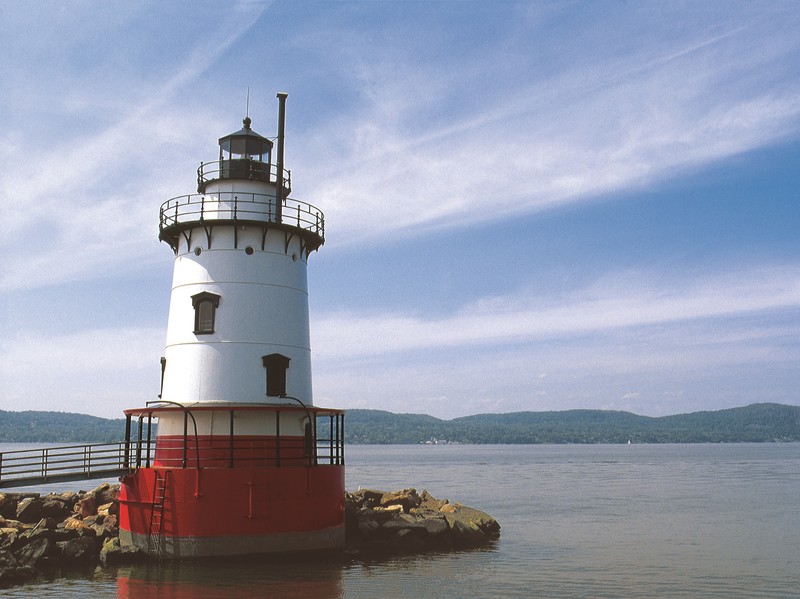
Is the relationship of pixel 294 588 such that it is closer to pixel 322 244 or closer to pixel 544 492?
pixel 322 244

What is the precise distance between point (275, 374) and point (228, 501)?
14.1 ft

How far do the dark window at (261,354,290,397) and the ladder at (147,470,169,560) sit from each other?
4005mm

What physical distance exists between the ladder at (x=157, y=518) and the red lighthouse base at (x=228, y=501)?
0.03 m

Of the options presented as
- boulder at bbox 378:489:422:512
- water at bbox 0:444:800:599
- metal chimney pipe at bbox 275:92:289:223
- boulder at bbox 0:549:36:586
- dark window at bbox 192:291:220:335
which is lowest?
water at bbox 0:444:800:599

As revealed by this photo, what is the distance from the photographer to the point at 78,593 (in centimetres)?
2047

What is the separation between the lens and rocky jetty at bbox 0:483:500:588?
76.8 feet

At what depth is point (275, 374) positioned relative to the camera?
2539 centimetres

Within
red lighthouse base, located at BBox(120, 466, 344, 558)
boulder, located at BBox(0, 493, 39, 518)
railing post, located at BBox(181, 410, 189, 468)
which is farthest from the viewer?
boulder, located at BBox(0, 493, 39, 518)

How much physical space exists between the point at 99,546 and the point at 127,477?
7.94 ft

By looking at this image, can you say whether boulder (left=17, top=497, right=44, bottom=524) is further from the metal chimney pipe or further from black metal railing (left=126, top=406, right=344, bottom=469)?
the metal chimney pipe

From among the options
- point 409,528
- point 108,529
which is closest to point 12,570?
point 108,529

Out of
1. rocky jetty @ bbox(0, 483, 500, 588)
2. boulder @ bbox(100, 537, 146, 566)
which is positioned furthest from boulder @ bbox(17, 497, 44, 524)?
boulder @ bbox(100, 537, 146, 566)

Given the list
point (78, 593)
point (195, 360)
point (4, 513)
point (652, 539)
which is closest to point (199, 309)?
point (195, 360)

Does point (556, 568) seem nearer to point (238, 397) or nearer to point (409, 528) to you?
point (409, 528)
